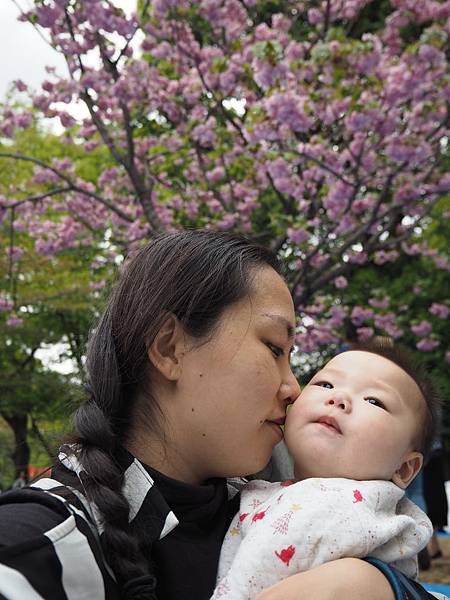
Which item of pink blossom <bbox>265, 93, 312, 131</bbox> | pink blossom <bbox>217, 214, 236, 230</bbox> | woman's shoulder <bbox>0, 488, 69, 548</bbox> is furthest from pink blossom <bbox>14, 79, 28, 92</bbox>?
woman's shoulder <bbox>0, 488, 69, 548</bbox>

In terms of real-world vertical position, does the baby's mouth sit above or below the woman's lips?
below

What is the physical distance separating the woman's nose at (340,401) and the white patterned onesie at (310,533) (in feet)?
0.60

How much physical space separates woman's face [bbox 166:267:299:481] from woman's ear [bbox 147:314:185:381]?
0.05ft

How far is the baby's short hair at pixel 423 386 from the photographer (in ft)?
5.60

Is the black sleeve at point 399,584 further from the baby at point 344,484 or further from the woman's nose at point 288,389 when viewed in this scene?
the woman's nose at point 288,389

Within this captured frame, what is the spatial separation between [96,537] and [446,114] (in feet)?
17.0

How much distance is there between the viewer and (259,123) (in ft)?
Answer: 17.9

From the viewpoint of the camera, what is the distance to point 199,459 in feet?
4.73

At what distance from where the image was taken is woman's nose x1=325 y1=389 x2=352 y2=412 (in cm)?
157

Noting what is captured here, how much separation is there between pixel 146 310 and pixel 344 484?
54 centimetres

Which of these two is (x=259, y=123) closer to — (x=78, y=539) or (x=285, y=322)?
(x=285, y=322)

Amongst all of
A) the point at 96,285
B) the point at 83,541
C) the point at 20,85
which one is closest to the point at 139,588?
the point at 83,541

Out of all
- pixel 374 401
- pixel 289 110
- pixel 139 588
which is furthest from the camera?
pixel 289 110

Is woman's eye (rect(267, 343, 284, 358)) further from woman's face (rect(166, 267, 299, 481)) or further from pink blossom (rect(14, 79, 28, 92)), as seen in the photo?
pink blossom (rect(14, 79, 28, 92))
